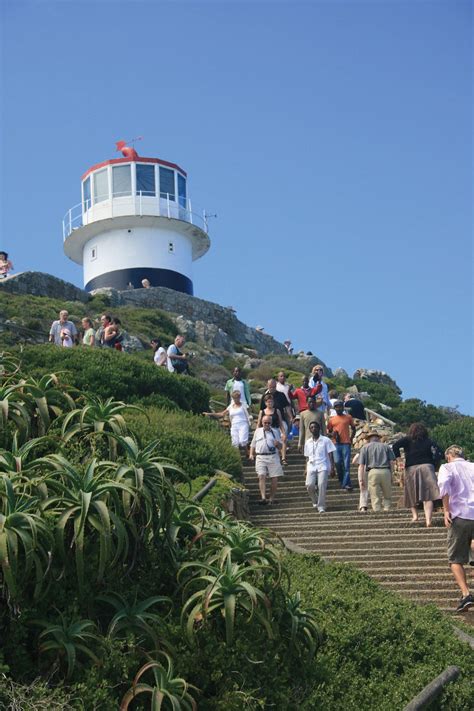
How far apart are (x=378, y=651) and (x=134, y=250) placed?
36.6 m

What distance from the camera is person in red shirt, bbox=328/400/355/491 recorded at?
1805 centimetres

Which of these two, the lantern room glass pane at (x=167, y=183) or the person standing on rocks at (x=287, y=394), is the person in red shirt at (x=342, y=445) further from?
the lantern room glass pane at (x=167, y=183)

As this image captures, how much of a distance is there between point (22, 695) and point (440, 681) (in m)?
3.49

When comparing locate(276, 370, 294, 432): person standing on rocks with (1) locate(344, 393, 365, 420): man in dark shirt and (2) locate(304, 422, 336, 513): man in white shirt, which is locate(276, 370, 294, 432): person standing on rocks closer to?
(1) locate(344, 393, 365, 420): man in dark shirt

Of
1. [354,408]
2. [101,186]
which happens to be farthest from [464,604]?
[101,186]

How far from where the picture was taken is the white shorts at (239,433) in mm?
19578

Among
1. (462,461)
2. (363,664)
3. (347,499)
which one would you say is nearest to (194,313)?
(347,499)

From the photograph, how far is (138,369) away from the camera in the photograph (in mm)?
20469

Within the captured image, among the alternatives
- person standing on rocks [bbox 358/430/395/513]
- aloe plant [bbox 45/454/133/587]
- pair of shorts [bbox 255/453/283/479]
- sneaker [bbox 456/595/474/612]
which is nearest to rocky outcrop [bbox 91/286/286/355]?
pair of shorts [bbox 255/453/283/479]

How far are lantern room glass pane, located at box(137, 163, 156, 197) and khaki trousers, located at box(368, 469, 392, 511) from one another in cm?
3106

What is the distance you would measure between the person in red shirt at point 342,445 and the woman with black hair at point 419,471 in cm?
238

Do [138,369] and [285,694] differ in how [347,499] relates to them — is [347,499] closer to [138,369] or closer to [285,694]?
[138,369]

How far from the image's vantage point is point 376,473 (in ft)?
53.0

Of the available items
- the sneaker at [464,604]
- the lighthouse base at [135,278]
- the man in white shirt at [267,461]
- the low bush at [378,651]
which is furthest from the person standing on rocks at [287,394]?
the lighthouse base at [135,278]
